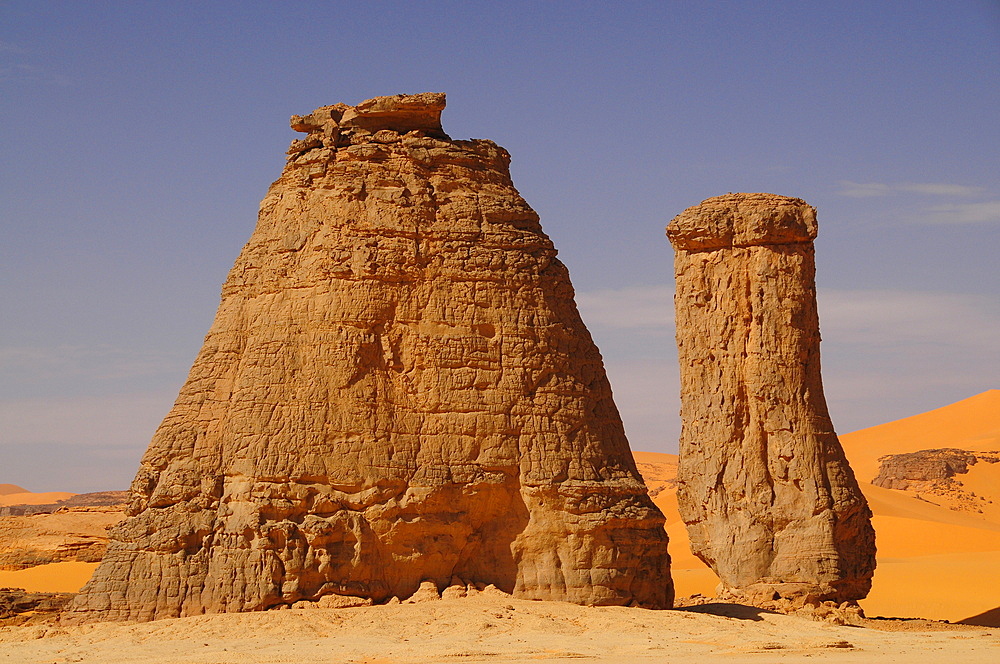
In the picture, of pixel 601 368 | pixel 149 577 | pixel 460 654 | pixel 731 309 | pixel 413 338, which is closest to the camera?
pixel 460 654

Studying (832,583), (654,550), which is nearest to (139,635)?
(654,550)

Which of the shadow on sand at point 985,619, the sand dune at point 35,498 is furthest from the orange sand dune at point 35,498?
the shadow on sand at point 985,619

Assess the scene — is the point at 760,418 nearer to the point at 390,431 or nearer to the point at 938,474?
the point at 390,431

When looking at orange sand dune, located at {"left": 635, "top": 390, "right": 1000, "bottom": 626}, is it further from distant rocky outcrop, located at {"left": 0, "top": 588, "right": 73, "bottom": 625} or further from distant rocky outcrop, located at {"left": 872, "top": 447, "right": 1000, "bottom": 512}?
distant rocky outcrop, located at {"left": 0, "top": 588, "right": 73, "bottom": 625}

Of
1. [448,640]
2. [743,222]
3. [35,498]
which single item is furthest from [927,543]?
[35,498]

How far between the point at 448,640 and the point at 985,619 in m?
15.4

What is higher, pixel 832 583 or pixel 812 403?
pixel 812 403

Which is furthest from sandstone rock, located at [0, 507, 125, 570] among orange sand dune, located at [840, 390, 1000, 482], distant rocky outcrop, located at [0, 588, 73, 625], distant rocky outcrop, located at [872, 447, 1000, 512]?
orange sand dune, located at [840, 390, 1000, 482]

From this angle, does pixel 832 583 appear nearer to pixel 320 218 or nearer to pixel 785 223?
pixel 785 223

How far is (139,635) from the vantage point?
12.5 metres

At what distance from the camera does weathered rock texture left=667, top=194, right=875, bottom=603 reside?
19.2m

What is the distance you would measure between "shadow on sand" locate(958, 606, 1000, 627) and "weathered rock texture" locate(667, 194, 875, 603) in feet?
15.5

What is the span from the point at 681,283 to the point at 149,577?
34.8ft

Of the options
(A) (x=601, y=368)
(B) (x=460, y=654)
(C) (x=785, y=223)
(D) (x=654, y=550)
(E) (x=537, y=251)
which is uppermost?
(C) (x=785, y=223)
